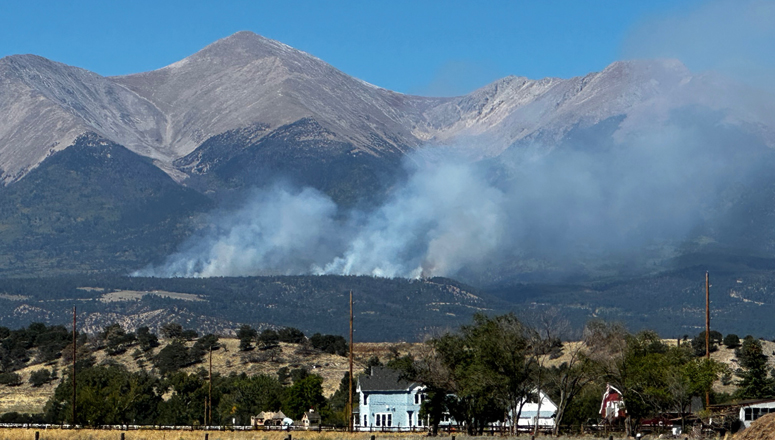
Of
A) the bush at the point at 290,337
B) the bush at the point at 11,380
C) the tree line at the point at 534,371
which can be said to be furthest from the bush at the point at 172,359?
the tree line at the point at 534,371

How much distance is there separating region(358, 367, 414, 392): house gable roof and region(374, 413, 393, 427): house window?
2266mm

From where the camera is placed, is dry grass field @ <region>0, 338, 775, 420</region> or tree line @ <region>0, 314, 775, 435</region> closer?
tree line @ <region>0, 314, 775, 435</region>

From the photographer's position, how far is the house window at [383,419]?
110438mm

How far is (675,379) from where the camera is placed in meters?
81.9

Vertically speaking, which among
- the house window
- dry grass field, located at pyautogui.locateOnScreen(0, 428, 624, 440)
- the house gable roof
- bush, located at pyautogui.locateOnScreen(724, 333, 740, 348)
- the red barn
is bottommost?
dry grass field, located at pyautogui.locateOnScreen(0, 428, 624, 440)

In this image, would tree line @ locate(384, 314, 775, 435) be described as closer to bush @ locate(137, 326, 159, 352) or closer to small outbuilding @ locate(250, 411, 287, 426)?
small outbuilding @ locate(250, 411, 287, 426)

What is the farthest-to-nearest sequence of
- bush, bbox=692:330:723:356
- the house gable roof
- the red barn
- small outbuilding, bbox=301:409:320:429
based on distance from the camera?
1. bush, bbox=692:330:723:356
2. small outbuilding, bbox=301:409:320:429
3. the house gable roof
4. the red barn

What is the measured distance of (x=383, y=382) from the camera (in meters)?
113

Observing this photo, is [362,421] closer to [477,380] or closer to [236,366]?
[477,380]

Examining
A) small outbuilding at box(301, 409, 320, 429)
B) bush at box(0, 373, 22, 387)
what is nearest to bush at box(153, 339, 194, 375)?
bush at box(0, 373, 22, 387)

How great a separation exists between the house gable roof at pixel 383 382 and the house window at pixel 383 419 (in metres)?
2.27

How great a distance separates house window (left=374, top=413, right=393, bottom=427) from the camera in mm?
110438

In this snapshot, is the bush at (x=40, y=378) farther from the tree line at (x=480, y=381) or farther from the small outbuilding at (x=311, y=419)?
the small outbuilding at (x=311, y=419)

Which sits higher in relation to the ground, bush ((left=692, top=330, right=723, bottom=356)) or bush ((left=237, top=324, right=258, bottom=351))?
bush ((left=237, top=324, right=258, bottom=351))
